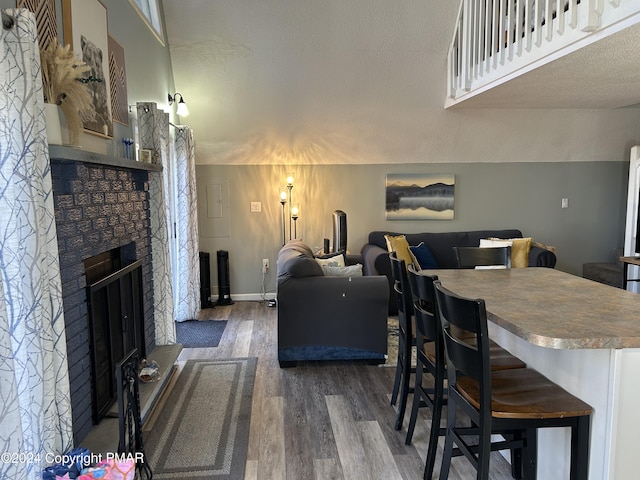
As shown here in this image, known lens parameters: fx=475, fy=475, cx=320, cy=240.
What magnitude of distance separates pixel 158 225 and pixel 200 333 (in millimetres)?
1441

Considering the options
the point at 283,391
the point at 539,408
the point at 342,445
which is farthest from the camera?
the point at 283,391

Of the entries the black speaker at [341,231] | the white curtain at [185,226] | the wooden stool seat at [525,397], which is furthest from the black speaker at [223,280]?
the wooden stool seat at [525,397]

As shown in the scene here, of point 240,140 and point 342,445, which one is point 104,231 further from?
point 240,140

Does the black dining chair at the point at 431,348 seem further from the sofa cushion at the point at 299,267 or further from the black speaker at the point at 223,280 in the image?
the black speaker at the point at 223,280

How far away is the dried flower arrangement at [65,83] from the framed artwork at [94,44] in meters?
0.32

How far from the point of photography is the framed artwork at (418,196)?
6.11 metres

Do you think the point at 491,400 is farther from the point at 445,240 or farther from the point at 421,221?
the point at 421,221

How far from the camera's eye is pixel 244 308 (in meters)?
5.69

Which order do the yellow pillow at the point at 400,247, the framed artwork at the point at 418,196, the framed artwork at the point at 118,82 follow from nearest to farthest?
1. the framed artwork at the point at 118,82
2. the yellow pillow at the point at 400,247
3. the framed artwork at the point at 418,196

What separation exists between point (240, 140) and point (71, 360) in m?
3.90

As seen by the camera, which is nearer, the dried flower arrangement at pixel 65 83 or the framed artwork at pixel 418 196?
the dried flower arrangement at pixel 65 83

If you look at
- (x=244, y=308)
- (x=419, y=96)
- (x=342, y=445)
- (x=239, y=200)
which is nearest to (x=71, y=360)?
(x=342, y=445)

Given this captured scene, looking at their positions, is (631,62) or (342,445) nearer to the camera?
(342,445)

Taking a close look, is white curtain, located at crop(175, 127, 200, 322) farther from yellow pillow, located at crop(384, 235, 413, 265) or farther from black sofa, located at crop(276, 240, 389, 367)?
yellow pillow, located at crop(384, 235, 413, 265)
